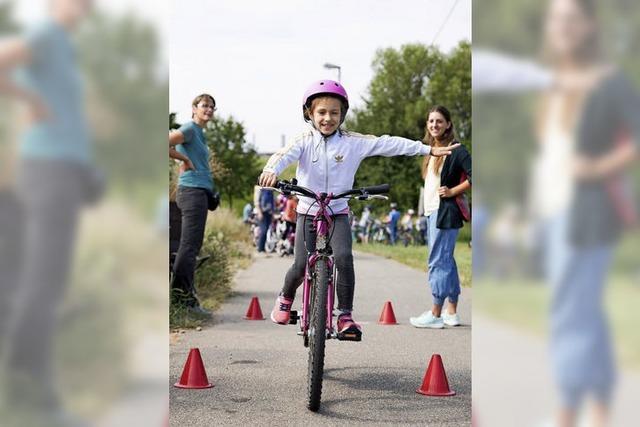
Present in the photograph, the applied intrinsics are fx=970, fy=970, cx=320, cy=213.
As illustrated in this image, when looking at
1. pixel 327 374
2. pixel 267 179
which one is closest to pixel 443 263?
pixel 327 374

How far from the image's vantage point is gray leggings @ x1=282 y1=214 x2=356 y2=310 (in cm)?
579

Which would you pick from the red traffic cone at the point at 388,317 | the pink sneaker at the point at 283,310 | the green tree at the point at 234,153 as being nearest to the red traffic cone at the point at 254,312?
the red traffic cone at the point at 388,317

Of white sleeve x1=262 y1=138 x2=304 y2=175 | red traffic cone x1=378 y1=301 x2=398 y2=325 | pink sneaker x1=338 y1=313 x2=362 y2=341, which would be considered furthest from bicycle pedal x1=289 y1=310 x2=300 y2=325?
red traffic cone x1=378 y1=301 x2=398 y2=325

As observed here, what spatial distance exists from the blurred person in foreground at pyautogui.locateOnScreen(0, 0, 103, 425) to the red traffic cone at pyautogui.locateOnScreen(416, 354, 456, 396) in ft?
13.0

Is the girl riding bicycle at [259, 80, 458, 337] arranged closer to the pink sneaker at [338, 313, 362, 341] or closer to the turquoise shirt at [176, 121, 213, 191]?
the pink sneaker at [338, 313, 362, 341]

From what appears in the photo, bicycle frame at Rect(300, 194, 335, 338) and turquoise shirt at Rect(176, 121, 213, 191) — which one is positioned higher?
turquoise shirt at Rect(176, 121, 213, 191)

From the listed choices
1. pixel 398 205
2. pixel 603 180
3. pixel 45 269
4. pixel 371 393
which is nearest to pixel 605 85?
pixel 603 180

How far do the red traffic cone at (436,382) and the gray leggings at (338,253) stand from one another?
61 centimetres

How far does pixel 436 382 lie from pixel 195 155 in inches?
135

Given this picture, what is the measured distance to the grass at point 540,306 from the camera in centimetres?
213

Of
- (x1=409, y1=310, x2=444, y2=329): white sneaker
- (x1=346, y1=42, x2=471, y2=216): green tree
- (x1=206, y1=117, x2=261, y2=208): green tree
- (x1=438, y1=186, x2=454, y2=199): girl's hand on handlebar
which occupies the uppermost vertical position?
(x1=346, y1=42, x2=471, y2=216): green tree

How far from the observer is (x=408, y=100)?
174 ft

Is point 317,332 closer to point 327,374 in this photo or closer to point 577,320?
point 327,374

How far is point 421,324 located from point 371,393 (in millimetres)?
3368
